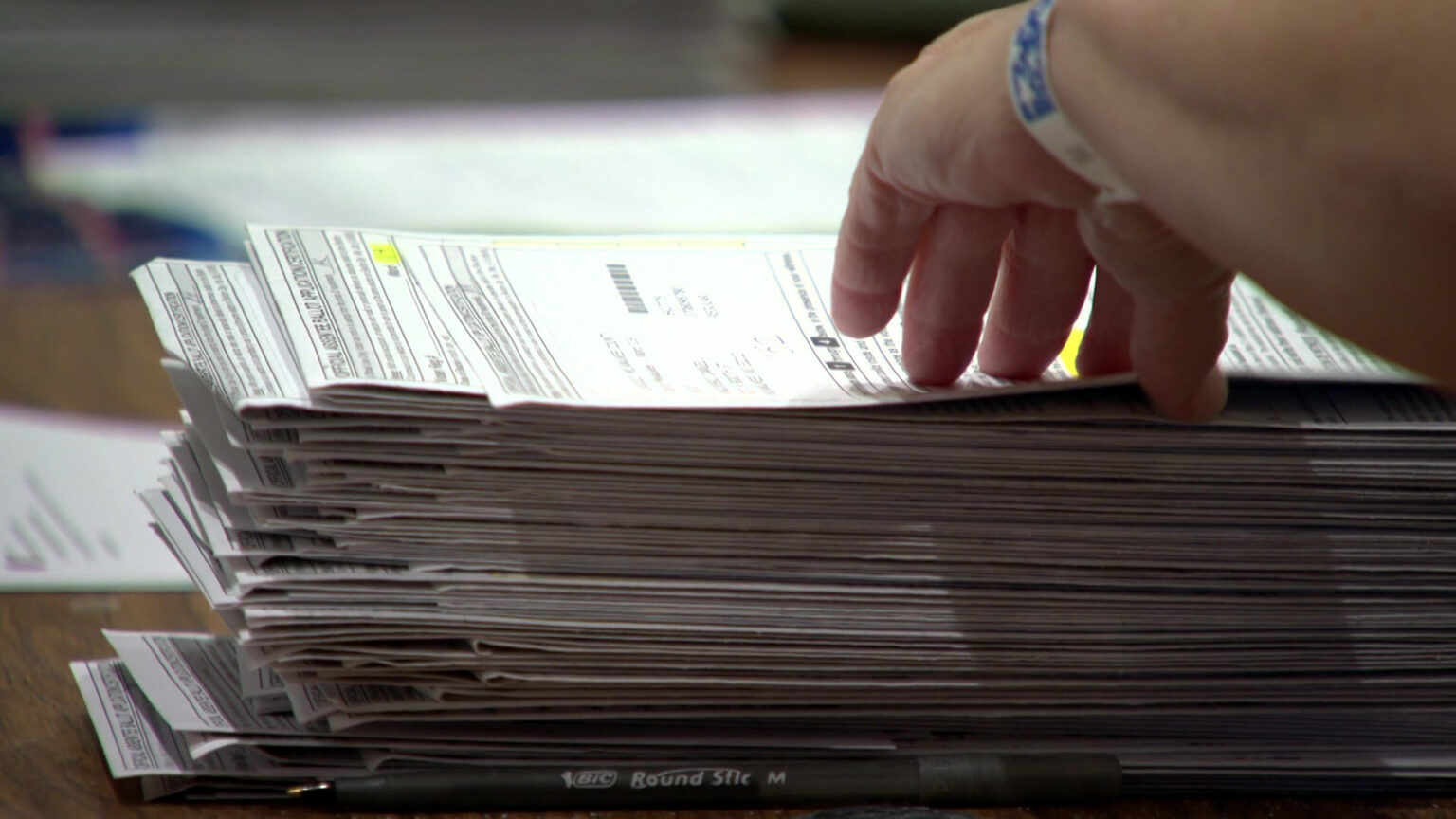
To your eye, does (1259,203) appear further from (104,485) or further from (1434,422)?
(104,485)

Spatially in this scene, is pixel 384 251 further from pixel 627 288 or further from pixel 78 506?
pixel 78 506

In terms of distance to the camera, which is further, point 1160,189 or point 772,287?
point 772,287

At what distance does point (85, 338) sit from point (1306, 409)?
87cm

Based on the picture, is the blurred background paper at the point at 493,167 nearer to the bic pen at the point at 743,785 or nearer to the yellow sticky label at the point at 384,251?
the yellow sticky label at the point at 384,251

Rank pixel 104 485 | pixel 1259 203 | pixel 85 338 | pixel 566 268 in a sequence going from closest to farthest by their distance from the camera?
pixel 1259 203 → pixel 566 268 → pixel 104 485 → pixel 85 338

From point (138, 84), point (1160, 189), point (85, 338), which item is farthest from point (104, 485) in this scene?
point (138, 84)

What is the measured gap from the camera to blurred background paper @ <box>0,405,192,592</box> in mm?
729

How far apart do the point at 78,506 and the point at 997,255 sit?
563mm

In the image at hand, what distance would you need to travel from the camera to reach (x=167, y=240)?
3.94 ft

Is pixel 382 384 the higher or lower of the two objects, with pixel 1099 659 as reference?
higher

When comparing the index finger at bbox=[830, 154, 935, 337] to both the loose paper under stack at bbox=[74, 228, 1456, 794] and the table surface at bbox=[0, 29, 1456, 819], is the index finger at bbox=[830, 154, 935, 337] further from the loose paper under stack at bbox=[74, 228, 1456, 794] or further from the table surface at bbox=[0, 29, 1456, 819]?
the table surface at bbox=[0, 29, 1456, 819]

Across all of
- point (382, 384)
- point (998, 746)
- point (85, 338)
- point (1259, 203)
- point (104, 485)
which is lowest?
point (998, 746)

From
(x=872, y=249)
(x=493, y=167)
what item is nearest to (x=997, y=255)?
(x=872, y=249)

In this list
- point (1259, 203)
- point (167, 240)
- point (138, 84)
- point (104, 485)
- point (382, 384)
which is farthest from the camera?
point (138, 84)
